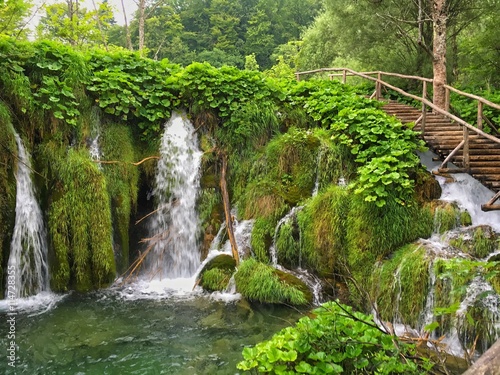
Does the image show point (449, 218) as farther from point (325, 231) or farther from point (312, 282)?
point (312, 282)

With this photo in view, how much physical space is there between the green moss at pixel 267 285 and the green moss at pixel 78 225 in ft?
8.36

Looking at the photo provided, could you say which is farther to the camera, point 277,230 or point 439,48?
point 439,48

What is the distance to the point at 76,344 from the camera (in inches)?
226

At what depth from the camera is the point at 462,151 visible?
8227 mm

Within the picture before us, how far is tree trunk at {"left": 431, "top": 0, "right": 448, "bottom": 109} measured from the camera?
32.6 feet

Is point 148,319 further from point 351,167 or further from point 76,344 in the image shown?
point 351,167

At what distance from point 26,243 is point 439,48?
10020 mm

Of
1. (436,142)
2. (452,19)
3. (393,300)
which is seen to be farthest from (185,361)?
(452,19)

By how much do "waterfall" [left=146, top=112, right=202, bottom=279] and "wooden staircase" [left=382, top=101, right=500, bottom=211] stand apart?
502cm

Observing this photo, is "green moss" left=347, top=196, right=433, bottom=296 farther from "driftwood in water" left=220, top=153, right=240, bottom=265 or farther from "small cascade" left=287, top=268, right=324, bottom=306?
"driftwood in water" left=220, top=153, right=240, bottom=265

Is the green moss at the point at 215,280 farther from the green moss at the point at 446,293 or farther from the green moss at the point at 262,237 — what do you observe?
the green moss at the point at 446,293

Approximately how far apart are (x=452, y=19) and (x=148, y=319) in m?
12.2

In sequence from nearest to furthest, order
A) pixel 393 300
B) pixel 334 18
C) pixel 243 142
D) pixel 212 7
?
pixel 393 300, pixel 243 142, pixel 334 18, pixel 212 7

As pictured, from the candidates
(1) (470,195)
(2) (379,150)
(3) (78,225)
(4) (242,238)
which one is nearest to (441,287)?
(1) (470,195)
